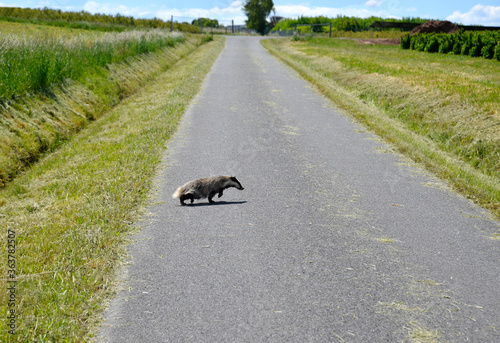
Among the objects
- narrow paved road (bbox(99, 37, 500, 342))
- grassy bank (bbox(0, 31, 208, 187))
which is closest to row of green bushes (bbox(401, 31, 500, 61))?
grassy bank (bbox(0, 31, 208, 187))

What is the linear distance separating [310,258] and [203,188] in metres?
2.30

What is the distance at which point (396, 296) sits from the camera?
167 inches

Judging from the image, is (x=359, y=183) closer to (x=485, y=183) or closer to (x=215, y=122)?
(x=485, y=183)

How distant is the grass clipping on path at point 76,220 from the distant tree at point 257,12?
11932 centimetres

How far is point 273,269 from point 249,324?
1007 millimetres

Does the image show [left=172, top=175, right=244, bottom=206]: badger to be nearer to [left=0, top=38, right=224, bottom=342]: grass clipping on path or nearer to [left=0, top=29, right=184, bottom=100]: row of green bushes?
[left=0, top=38, right=224, bottom=342]: grass clipping on path

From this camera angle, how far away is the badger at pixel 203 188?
259 inches

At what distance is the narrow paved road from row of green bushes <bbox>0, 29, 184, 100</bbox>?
5569 mm

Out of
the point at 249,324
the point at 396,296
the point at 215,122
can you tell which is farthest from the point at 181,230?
the point at 215,122

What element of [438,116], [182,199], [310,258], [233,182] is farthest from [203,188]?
[438,116]

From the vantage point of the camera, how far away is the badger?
6574 mm

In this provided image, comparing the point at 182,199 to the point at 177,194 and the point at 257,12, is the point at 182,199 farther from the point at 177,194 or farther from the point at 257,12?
the point at 257,12

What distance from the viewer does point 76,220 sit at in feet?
19.1

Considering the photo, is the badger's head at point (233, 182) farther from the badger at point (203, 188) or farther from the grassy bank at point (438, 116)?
the grassy bank at point (438, 116)
